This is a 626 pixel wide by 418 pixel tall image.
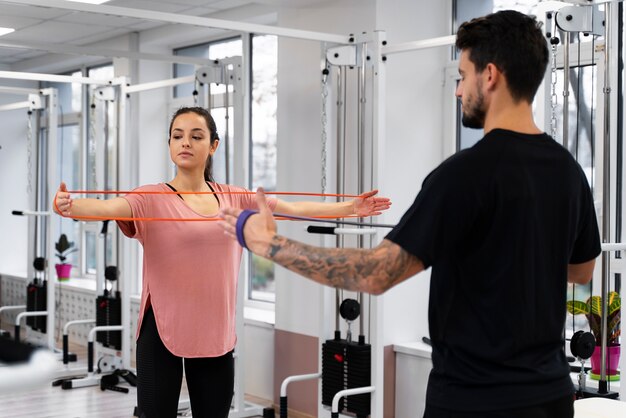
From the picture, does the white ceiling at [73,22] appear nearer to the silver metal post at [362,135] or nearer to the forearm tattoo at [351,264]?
the silver metal post at [362,135]

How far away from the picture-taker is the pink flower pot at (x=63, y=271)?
7.14 metres

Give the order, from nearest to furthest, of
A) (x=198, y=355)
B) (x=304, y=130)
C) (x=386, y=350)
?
(x=198, y=355) < (x=386, y=350) < (x=304, y=130)

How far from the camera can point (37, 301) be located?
258 inches

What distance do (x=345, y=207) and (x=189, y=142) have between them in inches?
23.1

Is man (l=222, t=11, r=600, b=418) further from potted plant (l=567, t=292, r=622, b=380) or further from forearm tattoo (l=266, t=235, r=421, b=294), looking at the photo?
potted plant (l=567, t=292, r=622, b=380)

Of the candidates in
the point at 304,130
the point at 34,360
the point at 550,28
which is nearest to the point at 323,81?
the point at 304,130

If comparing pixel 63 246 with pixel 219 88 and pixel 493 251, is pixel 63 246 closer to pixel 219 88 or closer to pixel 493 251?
pixel 219 88

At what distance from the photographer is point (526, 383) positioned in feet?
5.01

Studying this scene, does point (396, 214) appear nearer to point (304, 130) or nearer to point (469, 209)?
point (304, 130)

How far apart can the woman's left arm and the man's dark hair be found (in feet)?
4.50

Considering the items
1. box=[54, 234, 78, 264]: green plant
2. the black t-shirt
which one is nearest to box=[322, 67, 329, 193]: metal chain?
the black t-shirt

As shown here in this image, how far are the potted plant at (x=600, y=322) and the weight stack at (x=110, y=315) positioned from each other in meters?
3.28

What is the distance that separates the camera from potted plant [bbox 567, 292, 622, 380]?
11.5 feet

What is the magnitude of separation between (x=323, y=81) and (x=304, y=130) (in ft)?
2.28
